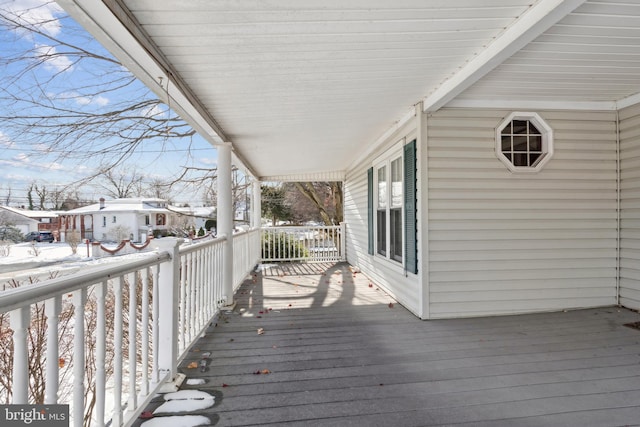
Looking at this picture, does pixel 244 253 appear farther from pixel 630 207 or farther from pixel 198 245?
pixel 630 207

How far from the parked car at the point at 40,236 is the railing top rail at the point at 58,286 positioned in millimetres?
2844

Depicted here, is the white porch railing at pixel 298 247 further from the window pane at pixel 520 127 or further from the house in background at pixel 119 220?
the window pane at pixel 520 127

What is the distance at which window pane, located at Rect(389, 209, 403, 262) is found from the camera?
14.8 feet

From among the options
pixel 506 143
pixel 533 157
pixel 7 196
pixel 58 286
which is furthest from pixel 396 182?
pixel 7 196

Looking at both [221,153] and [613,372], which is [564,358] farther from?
[221,153]

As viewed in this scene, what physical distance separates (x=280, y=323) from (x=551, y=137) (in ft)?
12.1

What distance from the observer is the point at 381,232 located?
17.8 feet

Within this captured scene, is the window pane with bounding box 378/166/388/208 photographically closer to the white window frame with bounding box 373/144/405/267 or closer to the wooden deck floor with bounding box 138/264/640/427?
the white window frame with bounding box 373/144/405/267

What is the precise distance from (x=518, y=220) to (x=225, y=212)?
3513 millimetres

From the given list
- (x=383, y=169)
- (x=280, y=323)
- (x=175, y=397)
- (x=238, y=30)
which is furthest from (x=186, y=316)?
(x=383, y=169)

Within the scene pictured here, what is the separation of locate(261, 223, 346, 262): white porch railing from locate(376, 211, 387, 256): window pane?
2881 millimetres

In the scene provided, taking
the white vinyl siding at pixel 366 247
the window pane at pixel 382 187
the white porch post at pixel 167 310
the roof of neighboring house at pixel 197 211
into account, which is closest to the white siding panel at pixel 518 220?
the white vinyl siding at pixel 366 247

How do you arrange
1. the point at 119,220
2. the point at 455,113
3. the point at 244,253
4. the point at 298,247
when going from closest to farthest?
the point at 455,113 < the point at 244,253 < the point at 119,220 < the point at 298,247

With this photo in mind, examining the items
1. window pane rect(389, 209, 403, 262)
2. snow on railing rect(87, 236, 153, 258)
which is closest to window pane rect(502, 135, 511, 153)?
window pane rect(389, 209, 403, 262)
